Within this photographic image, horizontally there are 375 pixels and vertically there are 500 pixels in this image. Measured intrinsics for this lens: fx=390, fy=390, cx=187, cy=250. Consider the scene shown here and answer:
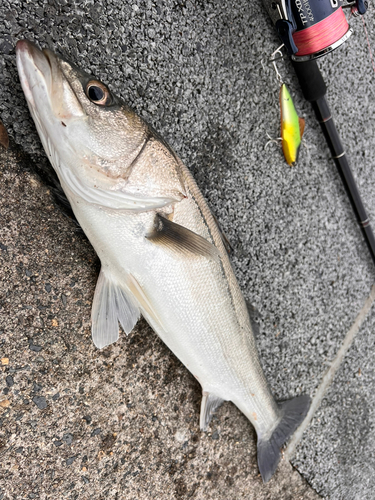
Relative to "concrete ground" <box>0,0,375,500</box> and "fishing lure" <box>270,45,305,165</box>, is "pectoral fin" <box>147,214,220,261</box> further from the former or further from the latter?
"fishing lure" <box>270,45,305,165</box>

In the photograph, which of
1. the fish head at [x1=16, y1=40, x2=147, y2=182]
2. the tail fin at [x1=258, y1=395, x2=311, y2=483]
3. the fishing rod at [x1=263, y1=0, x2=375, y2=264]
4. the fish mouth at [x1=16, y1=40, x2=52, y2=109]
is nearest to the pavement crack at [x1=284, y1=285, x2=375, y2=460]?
the tail fin at [x1=258, y1=395, x2=311, y2=483]

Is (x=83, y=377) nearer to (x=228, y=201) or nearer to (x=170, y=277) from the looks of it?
(x=170, y=277)

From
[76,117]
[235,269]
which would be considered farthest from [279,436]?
[76,117]

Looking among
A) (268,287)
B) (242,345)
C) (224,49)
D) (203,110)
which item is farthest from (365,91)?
(242,345)

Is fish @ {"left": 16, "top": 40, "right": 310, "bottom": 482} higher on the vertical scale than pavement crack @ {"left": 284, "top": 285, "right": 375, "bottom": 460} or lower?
higher

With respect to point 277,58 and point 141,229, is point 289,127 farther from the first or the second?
point 141,229

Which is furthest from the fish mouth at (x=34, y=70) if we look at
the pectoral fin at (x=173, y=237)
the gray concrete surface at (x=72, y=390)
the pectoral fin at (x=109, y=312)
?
the pectoral fin at (x=109, y=312)
